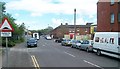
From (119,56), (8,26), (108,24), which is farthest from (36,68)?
(108,24)

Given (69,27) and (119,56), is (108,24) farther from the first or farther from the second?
(69,27)

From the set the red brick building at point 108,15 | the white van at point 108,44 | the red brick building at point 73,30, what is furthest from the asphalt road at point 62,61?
the red brick building at point 73,30

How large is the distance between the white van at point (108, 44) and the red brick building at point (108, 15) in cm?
1431

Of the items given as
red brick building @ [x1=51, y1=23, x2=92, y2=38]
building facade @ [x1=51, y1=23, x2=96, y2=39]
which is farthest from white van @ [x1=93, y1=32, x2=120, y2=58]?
red brick building @ [x1=51, y1=23, x2=92, y2=38]

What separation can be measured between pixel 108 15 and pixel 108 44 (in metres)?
21.4

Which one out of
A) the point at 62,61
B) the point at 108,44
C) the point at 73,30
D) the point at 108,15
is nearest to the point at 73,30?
the point at 73,30

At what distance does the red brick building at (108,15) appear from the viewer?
40406 millimetres

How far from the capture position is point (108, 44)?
2333 centimetres

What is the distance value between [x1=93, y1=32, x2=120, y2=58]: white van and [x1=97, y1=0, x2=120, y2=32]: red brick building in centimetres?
1431

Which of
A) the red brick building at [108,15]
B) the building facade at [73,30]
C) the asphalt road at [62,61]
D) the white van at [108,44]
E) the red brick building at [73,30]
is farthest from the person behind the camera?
the red brick building at [73,30]

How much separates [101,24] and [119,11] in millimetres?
7861

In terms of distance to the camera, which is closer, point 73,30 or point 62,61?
point 62,61

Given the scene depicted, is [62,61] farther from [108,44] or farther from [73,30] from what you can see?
[73,30]

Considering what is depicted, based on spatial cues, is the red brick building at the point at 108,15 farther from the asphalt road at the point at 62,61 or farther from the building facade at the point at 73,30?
the building facade at the point at 73,30
